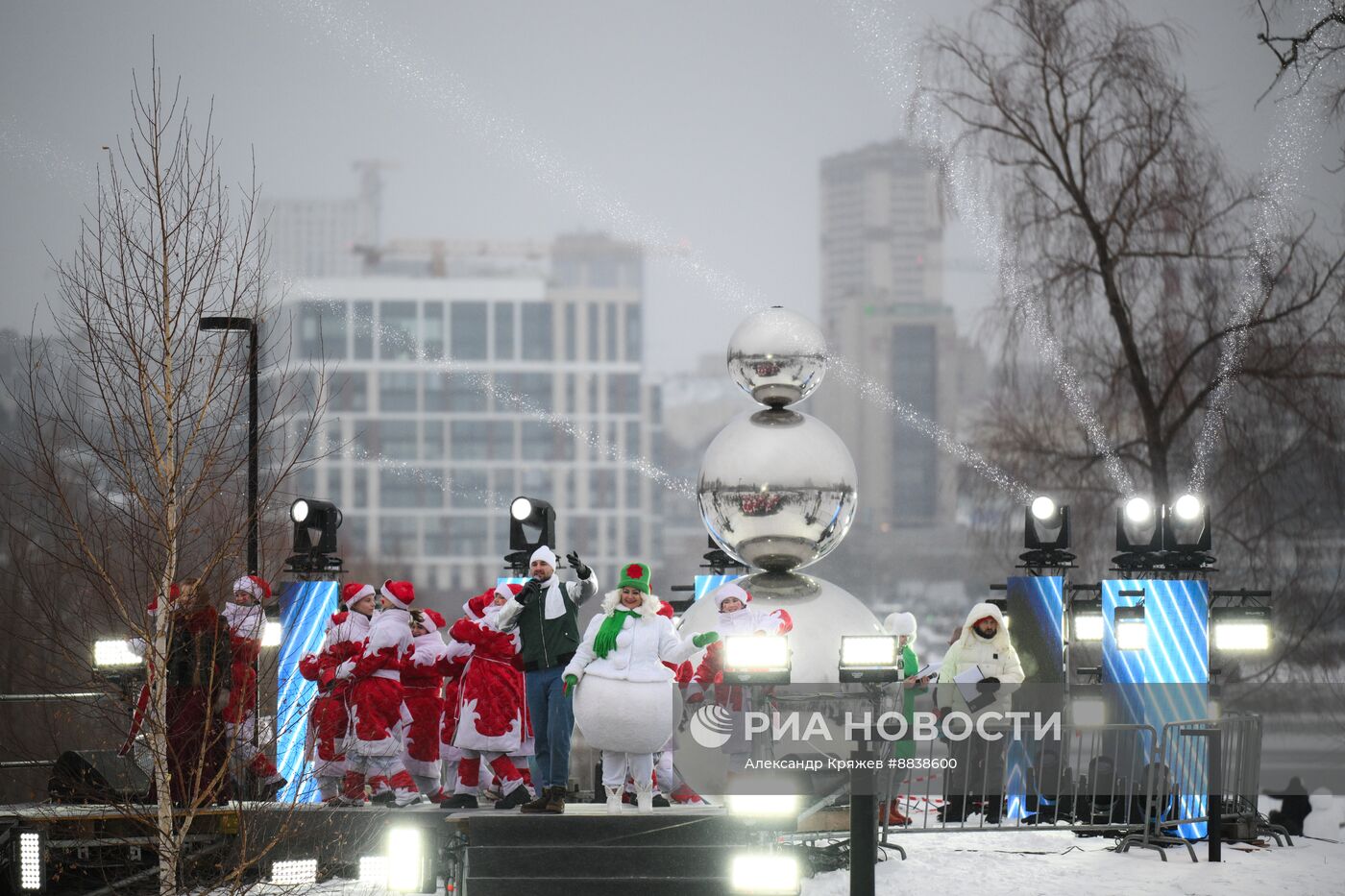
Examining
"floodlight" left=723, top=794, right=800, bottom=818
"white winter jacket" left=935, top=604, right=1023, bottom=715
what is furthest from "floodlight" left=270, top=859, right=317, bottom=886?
"white winter jacket" left=935, top=604, right=1023, bottom=715

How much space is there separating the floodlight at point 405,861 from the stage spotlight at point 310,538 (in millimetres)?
3442

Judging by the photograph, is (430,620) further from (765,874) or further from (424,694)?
(765,874)

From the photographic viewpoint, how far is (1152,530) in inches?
520

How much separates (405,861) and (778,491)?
12.5ft

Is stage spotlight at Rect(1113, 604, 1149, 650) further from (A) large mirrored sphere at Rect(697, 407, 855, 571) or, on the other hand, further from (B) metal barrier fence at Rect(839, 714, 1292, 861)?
(A) large mirrored sphere at Rect(697, 407, 855, 571)

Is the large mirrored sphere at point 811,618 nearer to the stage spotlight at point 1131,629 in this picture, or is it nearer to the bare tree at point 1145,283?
the stage spotlight at point 1131,629

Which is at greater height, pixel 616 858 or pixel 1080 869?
pixel 616 858

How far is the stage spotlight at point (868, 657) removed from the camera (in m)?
7.52

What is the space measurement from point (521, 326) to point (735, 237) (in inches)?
1026

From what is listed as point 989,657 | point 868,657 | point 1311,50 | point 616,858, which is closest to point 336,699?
point 616,858

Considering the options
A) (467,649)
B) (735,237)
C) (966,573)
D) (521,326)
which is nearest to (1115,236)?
(467,649)

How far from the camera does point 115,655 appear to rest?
10.9 m

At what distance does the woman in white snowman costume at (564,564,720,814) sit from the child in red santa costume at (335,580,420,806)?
2.23 metres

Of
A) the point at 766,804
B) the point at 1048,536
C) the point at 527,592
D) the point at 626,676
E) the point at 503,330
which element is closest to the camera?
the point at 766,804
